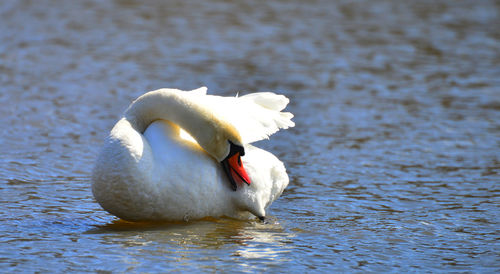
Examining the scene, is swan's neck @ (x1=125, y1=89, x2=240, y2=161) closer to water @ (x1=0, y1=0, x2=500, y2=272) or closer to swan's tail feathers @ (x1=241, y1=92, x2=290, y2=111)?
water @ (x1=0, y1=0, x2=500, y2=272)

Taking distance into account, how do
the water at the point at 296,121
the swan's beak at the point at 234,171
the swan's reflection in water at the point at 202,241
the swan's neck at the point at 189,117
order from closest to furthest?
the swan's reflection in water at the point at 202,241
the water at the point at 296,121
the swan's neck at the point at 189,117
the swan's beak at the point at 234,171

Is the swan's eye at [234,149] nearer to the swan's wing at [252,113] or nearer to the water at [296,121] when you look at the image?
the swan's wing at [252,113]

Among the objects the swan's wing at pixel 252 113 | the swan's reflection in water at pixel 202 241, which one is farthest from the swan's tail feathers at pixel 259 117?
the swan's reflection in water at pixel 202 241

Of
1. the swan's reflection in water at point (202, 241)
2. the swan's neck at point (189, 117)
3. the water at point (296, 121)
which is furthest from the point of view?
the swan's neck at point (189, 117)

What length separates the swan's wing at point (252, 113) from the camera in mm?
6016

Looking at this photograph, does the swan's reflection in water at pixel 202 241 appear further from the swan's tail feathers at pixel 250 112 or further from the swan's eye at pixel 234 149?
the swan's tail feathers at pixel 250 112

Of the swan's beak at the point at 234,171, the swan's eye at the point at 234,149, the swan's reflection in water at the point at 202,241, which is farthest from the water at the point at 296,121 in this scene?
the swan's eye at the point at 234,149

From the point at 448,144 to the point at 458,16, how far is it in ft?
25.0

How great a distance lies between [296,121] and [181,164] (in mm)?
4049

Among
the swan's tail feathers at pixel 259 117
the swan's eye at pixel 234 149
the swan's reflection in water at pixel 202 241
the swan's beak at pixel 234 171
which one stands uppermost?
the swan's tail feathers at pixel 259 117

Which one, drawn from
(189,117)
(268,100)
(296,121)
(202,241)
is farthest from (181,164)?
(296,121)

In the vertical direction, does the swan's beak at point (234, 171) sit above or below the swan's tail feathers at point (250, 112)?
below

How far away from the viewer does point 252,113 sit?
20.9ft

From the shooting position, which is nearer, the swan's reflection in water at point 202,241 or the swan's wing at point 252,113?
the swan's reflection in water at point 202,241
